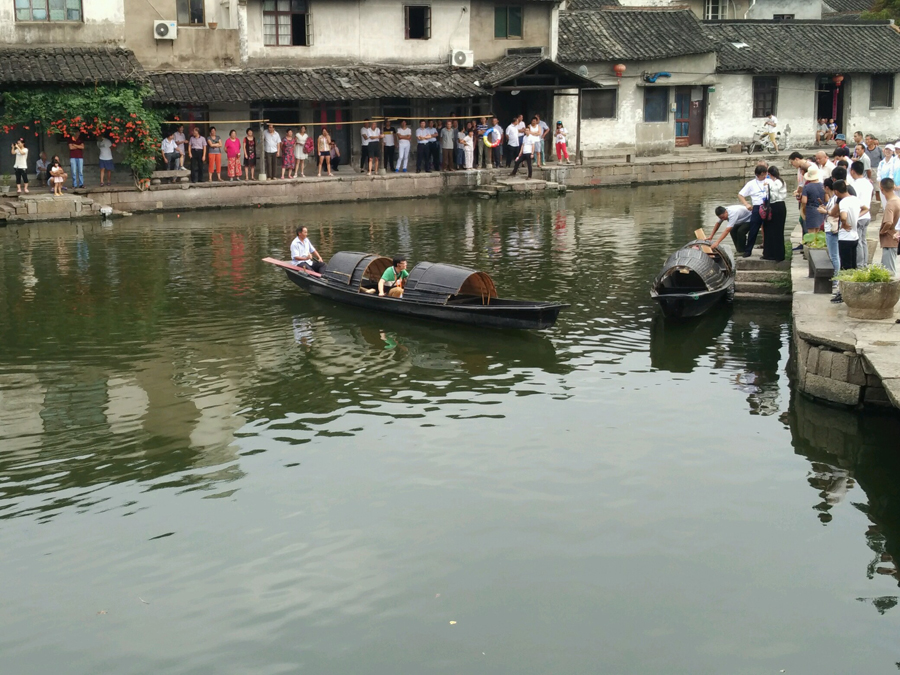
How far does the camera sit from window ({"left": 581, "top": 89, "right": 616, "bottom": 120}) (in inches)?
1681

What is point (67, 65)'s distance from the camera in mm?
31750

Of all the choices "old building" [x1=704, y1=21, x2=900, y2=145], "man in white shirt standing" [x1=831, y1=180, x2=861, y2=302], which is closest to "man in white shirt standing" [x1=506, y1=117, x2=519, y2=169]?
"old building" [x1=704, y1=21, x2=900, y2=145]

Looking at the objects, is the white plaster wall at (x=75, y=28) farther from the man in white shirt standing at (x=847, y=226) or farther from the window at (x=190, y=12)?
the man in white shirt standing at (x=847, y=226)

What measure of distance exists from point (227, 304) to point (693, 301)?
8.08 m

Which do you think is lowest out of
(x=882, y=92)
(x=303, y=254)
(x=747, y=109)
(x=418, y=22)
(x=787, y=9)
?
(x=303, y=254)

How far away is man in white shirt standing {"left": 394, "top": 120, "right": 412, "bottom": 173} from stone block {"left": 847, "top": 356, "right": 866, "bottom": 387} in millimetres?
24141

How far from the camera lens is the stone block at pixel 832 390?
13.9 m

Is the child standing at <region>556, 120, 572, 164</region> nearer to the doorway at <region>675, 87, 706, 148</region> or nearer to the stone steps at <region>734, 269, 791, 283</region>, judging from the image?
the doorway at <region>675, 87, 706, 148</region>

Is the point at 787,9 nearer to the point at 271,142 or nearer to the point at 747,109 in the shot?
the point at 747,109

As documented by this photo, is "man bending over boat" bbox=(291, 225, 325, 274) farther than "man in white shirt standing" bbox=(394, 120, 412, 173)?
Answer: No

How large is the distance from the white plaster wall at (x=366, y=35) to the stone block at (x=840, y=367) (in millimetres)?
25872

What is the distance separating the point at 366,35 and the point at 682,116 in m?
14.4

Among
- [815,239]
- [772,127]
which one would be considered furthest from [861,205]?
[772,127]

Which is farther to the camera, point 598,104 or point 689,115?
point 689,115
